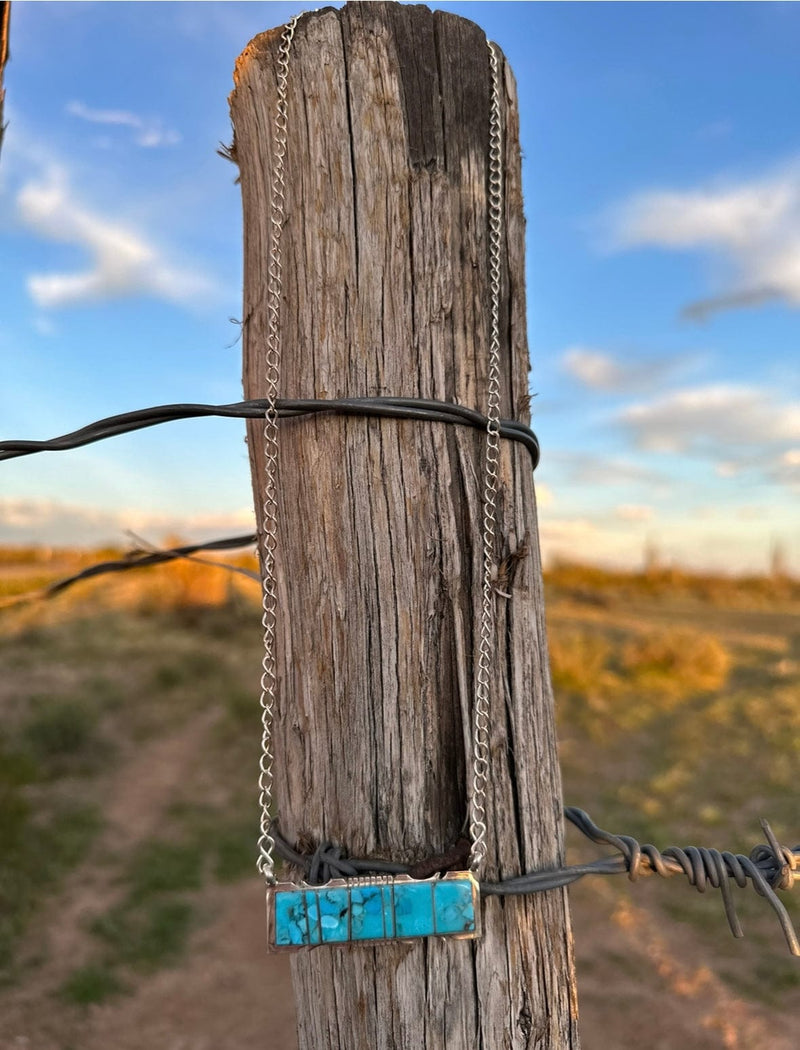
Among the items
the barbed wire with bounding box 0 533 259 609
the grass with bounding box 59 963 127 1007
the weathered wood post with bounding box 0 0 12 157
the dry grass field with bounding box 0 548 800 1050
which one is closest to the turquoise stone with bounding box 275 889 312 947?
the barbed wire with bounding box 0 533 259 609

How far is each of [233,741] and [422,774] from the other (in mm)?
8400

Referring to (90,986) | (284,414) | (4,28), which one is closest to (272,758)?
(284,414)

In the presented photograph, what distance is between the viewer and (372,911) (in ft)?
4.49

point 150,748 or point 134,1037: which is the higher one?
point 150,748

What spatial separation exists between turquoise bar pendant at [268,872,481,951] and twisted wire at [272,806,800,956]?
8cm

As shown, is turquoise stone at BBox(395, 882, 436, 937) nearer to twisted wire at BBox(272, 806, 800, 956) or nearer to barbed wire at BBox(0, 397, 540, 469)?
twisted wire at BBox(272, 806, 800, 956)

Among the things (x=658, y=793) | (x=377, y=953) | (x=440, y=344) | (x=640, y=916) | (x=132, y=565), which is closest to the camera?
(x=377, y=953)

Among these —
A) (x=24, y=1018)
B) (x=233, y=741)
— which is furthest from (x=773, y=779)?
(x=24, y=1018)

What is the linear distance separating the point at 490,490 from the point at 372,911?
0.81 m

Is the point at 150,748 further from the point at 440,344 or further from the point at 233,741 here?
the point at 440,344

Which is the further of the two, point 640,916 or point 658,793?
point 658,793

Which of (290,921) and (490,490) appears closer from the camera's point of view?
(290,921)

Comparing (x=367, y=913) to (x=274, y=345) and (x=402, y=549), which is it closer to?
(x=402, y=549)

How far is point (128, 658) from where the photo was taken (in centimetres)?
1208
